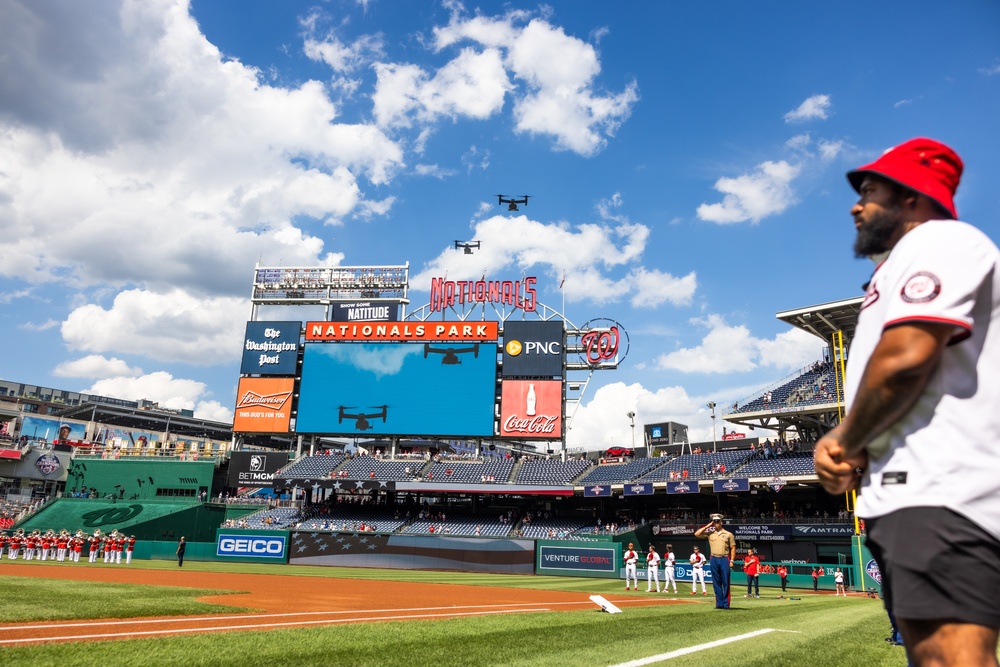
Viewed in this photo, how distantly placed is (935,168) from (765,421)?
137ft

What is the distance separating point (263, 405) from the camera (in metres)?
49.5

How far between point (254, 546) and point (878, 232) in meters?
40.1

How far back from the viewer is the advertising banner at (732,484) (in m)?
35.3

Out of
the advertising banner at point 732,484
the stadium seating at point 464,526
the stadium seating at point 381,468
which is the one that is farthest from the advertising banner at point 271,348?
the advertising banner at point 732,484

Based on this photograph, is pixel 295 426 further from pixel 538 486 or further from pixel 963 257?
pixel 963 257

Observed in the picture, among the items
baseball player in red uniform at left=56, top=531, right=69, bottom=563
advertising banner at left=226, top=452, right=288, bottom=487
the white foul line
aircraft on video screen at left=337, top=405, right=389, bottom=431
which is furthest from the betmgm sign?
the white foul line

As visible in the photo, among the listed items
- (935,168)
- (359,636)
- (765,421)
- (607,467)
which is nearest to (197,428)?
(607,467)

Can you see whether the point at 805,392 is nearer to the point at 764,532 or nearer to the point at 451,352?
the point at 764,532

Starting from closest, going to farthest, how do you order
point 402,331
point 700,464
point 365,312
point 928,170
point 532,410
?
point 928,170 < point 700,464 < point 532,410 < point 402,331 < point 365,312

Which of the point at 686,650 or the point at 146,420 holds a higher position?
the point at 146,420

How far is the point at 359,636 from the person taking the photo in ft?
21.7

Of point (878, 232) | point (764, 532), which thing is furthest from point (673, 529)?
point (878, 232)

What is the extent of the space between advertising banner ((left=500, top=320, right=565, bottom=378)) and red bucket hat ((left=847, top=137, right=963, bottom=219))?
1775 inches

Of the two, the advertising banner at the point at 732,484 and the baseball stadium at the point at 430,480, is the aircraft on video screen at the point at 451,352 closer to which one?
the baseball stadium at the point at 430,480
